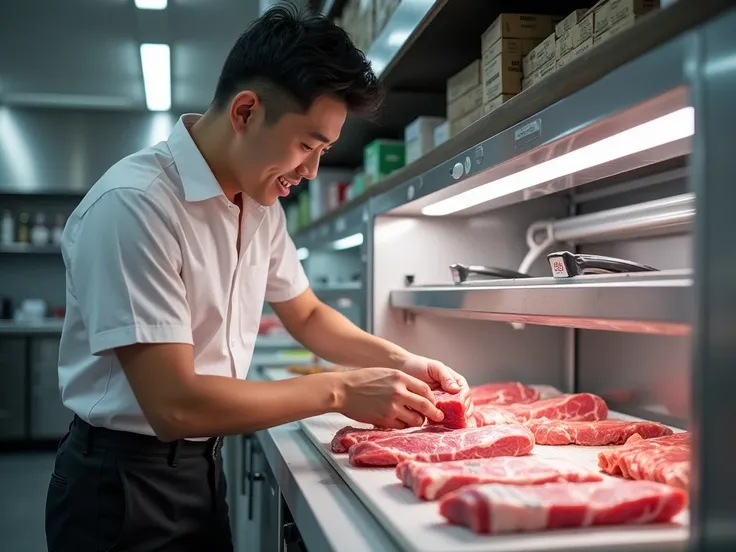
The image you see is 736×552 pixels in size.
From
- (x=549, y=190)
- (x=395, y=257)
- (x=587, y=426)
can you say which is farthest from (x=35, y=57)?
(x=587, y=426)

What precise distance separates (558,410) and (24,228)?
5398 millimetres

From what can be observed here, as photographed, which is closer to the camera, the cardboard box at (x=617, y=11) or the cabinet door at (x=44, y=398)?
the cardboard box at (x=617, y=11)

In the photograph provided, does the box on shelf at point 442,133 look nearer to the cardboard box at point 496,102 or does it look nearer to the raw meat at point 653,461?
the cardboard box at point 496,102

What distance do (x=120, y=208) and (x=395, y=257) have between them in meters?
1.14

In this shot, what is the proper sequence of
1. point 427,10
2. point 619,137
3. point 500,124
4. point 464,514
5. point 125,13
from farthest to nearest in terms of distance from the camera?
1. point 125,13
2. point 427,10
3. point 500,124
4. point 619,137
5. point 464,514

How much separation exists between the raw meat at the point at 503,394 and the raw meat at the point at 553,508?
896 millimetres

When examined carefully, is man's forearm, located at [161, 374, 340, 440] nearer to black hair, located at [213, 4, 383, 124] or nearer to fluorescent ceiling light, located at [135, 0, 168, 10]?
black hair, located at [213, 4, 383, 124]

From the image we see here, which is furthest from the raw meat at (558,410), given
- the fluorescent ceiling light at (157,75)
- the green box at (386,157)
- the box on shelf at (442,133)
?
the fluorescent ceiling light at (157,75)

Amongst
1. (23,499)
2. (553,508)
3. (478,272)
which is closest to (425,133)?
(478,272)

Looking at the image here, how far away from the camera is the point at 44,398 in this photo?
211 inches

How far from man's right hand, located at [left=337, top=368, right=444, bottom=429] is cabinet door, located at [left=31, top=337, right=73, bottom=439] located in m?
4.61

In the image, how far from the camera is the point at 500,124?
137cm

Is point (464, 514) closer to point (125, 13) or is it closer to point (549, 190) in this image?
point (549, 190)

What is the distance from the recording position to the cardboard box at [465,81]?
1882 millimetres
